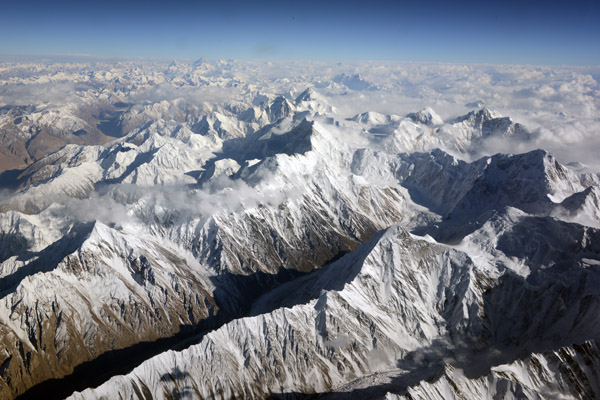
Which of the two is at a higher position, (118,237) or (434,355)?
(118,237)

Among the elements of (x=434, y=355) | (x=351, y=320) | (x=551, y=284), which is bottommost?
(x=434, y=355)

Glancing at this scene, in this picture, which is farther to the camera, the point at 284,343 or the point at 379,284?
the point at 379,284

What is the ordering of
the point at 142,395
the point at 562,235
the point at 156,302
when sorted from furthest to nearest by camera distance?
the point at 156,302 < the point at 562,235 < the point at 142,395

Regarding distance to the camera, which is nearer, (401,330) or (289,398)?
(289,398)

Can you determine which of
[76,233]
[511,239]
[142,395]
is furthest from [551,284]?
[76,233]

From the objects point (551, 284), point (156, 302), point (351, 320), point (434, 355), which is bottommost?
point (156, 302)

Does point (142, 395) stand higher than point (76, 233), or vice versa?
point (76, 233)

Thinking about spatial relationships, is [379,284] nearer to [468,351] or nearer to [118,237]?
[468,351]

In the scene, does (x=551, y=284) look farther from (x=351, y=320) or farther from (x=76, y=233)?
(x=76, y=233)

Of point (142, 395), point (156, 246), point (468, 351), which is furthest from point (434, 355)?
point (156, 246)

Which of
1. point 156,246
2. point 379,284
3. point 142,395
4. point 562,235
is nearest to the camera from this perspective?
point 142,395
